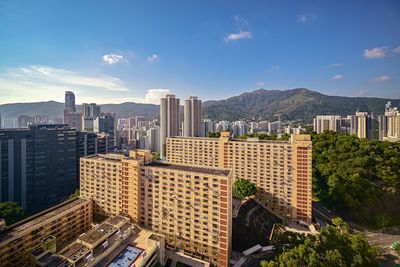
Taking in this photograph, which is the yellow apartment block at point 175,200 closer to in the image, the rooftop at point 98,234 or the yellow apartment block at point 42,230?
the yellow apartment block at point 42,230

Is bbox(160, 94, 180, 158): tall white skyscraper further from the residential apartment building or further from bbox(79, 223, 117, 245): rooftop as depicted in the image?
bbox(79, 223, 117, 245): rooftop

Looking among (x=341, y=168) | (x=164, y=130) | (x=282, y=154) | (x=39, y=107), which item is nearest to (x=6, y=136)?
(x=164, y=130)

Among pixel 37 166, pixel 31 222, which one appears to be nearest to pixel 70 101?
pixel 37 166

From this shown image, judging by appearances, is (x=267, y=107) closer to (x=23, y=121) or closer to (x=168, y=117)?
(x=168, y=117)

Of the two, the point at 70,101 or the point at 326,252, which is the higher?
the point at 70,101

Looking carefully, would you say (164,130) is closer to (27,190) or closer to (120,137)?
(120,137)

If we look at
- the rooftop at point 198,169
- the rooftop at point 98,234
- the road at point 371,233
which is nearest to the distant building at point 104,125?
the rooftop at point 198,169
